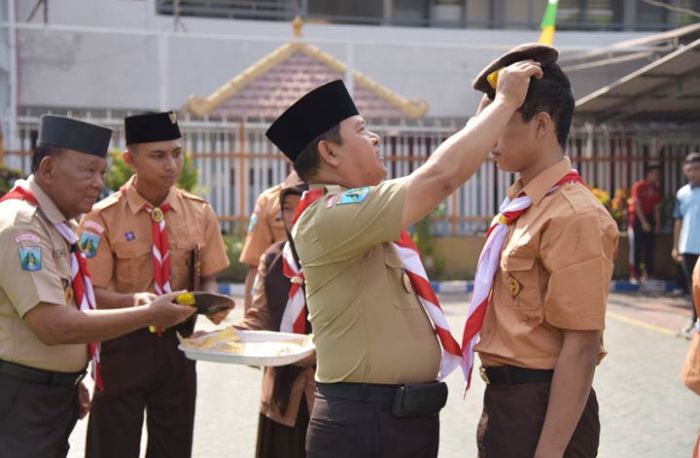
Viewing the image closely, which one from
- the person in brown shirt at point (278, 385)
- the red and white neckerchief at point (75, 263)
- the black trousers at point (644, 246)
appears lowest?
the black trousers at point (644, 246)

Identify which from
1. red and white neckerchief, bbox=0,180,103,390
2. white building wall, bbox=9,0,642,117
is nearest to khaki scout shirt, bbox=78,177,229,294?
red and white neckerchief, bbox=0,180,103,390

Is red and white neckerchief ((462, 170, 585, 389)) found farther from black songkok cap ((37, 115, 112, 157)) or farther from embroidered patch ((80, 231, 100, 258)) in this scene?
embroidered patch ((80, 231, 100, 258))

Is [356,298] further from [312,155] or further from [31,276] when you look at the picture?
[31,276]

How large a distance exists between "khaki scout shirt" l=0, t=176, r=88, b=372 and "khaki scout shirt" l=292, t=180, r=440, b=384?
1060 mm

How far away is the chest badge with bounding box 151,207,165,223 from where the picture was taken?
14.4 ft

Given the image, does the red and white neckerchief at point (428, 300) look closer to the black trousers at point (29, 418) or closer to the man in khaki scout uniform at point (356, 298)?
the man in khaki scout uniform at point (356, 298)

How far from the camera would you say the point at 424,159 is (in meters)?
15.9

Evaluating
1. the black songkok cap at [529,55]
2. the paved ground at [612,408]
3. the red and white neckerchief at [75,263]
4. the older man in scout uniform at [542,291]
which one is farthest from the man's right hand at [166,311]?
the paved ground at [612,408]

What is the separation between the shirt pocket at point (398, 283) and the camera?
279cm

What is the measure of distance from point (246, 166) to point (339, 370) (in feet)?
43.0

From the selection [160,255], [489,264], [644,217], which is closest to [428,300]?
[489,264]

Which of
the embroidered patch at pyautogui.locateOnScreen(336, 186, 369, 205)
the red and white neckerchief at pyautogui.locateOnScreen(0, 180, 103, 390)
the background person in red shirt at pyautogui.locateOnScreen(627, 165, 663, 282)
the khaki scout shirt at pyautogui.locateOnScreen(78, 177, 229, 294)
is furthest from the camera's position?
the background person in red shirt at pyautogui.locateOnScreen(627, 165, 663, 282)

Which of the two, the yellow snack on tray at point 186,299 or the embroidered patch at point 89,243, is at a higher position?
the embroidered patch at point 89,243

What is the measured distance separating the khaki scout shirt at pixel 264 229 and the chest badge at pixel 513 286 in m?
3.36
